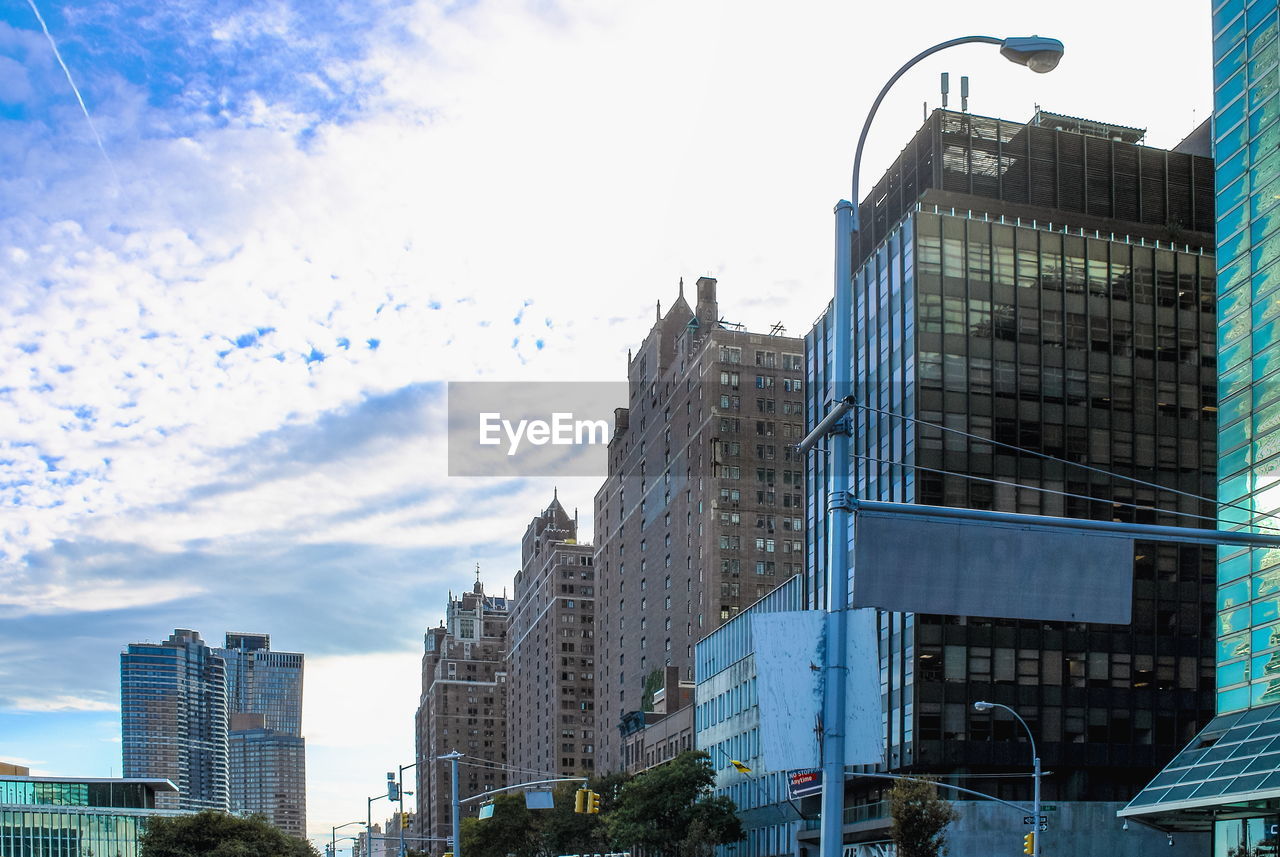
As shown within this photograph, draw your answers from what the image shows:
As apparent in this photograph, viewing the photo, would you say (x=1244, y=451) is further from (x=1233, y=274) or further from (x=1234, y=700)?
(x=1234, y=700)

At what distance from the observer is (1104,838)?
78.4 m

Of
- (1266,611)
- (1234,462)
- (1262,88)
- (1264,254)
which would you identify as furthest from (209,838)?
(1262,88)

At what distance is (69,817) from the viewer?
14862cm

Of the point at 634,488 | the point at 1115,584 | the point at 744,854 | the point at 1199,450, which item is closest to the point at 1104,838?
the point at 1199,450

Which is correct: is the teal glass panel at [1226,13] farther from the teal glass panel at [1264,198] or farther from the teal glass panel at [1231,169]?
the teal glass panel at [1264,198]

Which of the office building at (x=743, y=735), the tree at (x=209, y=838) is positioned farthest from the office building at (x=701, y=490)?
the tree at (x=209, y=838)

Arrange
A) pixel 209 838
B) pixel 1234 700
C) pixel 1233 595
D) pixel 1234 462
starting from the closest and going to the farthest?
pixel 1234 700, pixel 1233 595, pixel 1234 462, pixel 209 838

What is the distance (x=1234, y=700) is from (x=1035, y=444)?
3744cm

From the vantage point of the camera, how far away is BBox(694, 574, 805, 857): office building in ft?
318

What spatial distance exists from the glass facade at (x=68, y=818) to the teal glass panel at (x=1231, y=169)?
5138 inches

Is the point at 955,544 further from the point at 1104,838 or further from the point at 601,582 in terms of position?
the point at 601,582

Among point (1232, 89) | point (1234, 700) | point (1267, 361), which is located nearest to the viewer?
point (1267, 361)

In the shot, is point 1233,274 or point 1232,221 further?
point 1232,221

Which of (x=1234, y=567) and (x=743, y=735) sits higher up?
(x=1234, y=567)
